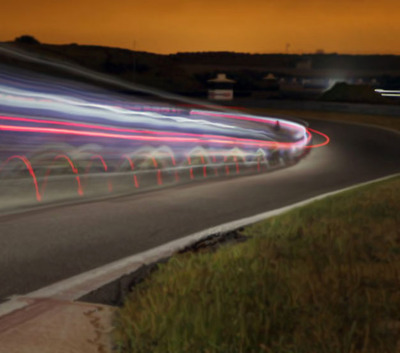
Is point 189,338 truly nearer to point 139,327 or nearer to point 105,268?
point 139,327

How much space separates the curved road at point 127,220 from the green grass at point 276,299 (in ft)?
4.30

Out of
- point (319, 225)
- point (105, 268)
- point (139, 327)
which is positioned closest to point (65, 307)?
point (139, 327)

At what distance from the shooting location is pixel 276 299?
587cm

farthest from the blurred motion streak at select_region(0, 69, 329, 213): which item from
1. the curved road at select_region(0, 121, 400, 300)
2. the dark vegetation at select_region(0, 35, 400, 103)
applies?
the dark vegetation at select_region(0, 35, 400, 103)

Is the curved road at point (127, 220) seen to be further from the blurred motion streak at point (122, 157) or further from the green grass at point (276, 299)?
the green grass at point (276, 299)

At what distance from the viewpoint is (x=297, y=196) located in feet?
49.8

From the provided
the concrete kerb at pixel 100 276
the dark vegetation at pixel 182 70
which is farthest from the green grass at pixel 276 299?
the dark vegetation at pixel 182 70

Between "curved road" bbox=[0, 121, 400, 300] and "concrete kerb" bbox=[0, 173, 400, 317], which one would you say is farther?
"curved road" bbox=[0, 121, 400, 300]

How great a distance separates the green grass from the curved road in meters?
1.31

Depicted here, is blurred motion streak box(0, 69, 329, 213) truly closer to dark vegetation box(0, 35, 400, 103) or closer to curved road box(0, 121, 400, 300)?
curved road box(0, 121, 400, 300)

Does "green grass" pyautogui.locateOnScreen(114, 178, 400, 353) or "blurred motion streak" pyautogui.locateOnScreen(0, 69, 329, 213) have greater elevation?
"green grass" pyautogui.locateOnScreen(114, 178, 400, 353)

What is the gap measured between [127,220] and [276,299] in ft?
18.5

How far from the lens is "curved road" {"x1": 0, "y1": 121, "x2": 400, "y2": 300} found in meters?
7.93

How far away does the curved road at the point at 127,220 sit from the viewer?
7.93 metres
